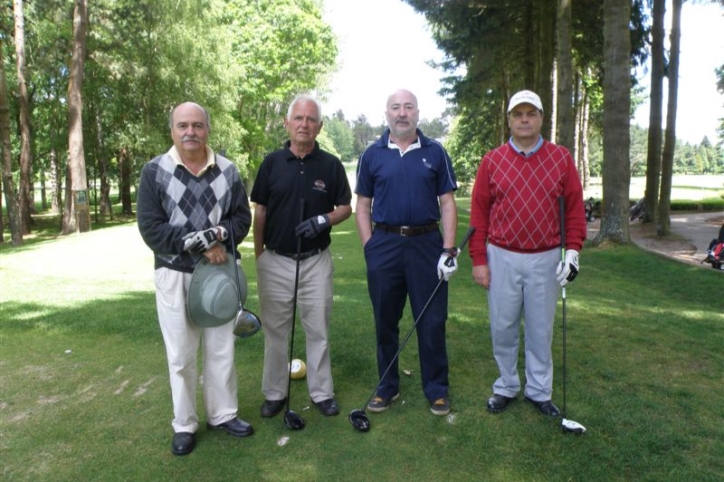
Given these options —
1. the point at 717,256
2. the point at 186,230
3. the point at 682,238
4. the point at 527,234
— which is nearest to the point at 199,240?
the point at 186,230

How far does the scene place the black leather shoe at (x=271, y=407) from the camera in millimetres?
4027

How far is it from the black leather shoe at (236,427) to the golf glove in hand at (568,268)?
7.63 feet

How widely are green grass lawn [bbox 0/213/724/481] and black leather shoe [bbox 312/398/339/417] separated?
0.07 m

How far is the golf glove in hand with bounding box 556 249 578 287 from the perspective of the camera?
3652mm

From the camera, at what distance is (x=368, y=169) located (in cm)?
394

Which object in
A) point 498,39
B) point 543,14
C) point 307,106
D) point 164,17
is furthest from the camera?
point 164,17

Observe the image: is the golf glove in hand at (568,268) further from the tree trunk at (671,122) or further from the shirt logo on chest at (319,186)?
the tree trunk at (671,122)

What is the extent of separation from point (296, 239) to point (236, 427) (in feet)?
4.40

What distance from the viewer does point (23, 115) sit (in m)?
22.0

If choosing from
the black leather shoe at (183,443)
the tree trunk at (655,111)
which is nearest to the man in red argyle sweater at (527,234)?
the black leather shoe at (183,443)

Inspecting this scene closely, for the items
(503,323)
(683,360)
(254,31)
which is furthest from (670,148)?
(254,31)

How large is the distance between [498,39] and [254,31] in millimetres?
21715

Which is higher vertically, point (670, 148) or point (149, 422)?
point (670, 148)

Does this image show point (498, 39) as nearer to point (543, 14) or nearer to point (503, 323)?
point (543, 14)
